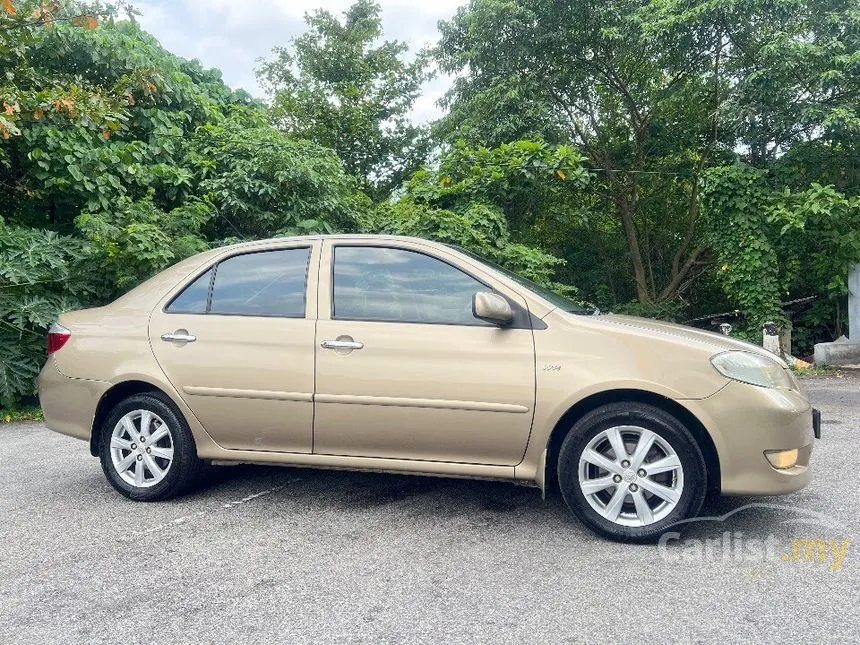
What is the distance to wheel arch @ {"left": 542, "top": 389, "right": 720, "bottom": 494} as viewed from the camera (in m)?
3.44

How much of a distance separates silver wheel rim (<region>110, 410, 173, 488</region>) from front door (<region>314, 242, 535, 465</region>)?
1034 millimetres

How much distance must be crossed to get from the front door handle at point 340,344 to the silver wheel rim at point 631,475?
4.40ft

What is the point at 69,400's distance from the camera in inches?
172

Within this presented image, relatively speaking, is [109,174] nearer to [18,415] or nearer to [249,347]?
[18,415]

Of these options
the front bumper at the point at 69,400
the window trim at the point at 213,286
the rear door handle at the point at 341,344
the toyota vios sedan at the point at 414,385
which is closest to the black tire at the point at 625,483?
the toyota vios sedan at the point at 414,385

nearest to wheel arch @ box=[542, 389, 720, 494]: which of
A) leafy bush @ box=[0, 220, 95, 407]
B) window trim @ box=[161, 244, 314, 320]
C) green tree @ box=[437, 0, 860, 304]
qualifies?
window trim @ box=[161, 244, 314, 320]

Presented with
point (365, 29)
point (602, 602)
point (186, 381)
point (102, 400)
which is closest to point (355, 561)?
point (602, 602)

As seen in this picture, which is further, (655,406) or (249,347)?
(249,347)

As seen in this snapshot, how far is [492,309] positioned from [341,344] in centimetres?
88

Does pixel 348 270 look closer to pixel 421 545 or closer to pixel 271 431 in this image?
pixel 271 431

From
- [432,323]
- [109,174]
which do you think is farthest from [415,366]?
[109,174]

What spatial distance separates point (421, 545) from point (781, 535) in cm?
184

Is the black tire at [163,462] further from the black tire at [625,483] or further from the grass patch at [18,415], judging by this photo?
the grass patch at [18,415]

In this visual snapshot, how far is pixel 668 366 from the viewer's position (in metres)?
3.43
